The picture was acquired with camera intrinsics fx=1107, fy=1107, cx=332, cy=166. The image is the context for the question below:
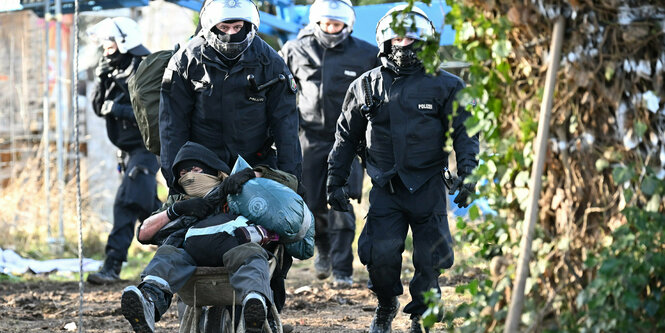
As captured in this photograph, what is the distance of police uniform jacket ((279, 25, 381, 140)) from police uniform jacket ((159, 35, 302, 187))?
279 cm

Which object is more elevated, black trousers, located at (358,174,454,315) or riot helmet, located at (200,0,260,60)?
riot helmet, located at (200,0,260,60)

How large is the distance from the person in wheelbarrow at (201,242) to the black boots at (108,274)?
3.99 meters

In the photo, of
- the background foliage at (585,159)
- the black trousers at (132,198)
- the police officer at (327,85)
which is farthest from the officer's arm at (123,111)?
the background foliage at (585,159)

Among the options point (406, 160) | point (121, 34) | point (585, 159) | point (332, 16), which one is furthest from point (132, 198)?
point (585, 159)

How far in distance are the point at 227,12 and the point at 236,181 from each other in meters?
1.16

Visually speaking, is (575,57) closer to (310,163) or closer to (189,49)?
(189,49)

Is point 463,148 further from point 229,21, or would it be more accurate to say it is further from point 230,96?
point 229,21

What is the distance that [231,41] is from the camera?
6.58 meters

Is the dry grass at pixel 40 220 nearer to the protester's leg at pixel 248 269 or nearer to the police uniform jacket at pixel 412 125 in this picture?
the police uniform jacket at pixel 412 125

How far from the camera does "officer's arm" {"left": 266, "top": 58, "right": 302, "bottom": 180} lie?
6773 millimetres

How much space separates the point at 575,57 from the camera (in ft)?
→ 13.4

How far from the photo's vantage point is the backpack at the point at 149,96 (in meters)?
7.23

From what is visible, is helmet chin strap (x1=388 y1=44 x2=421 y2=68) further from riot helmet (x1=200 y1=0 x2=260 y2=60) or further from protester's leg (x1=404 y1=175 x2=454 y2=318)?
riot helmet (x1=200 y1=0 x2=260 y2=60)

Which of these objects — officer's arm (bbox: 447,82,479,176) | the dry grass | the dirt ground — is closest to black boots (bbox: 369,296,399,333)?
the dirt ground
